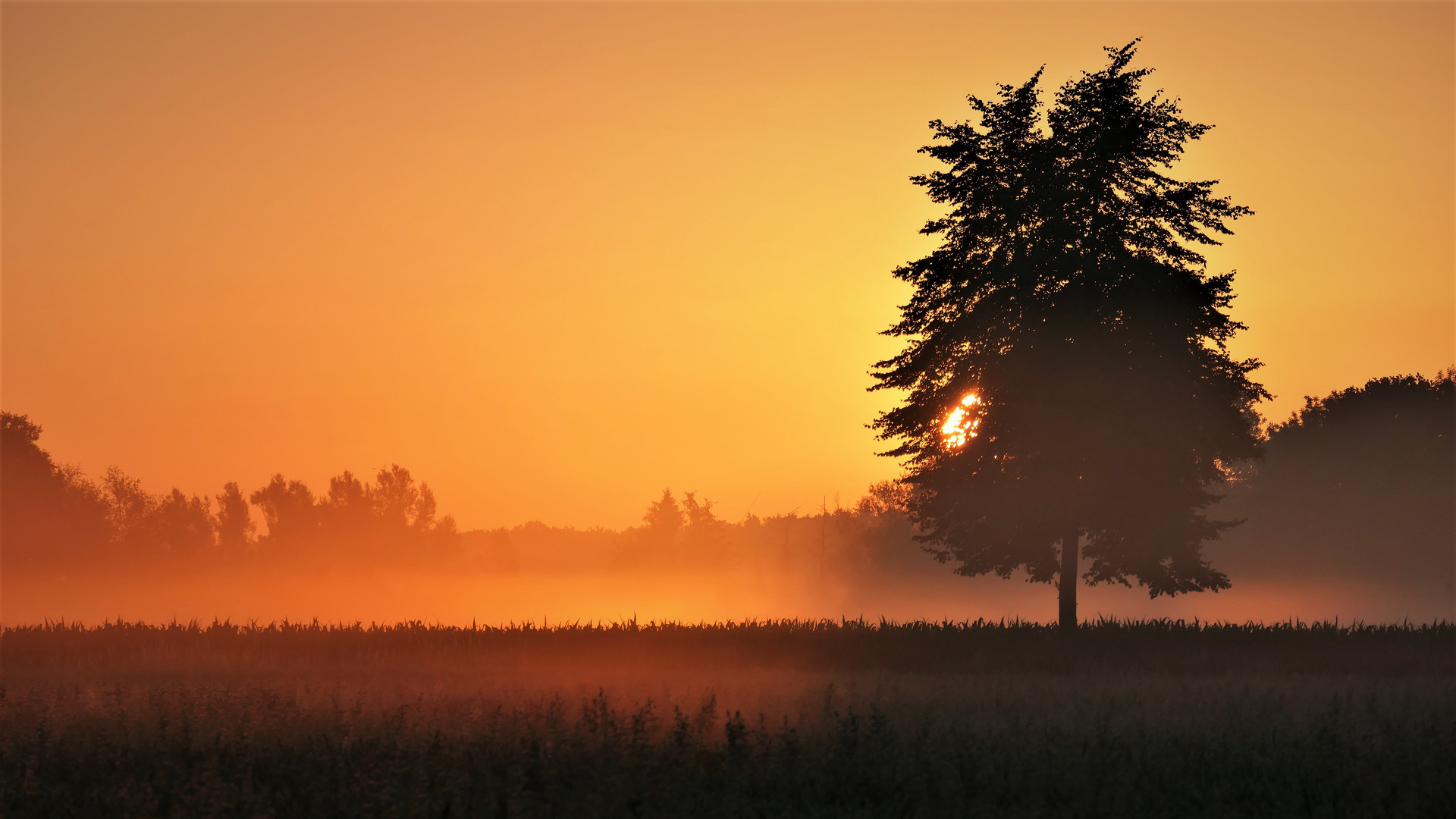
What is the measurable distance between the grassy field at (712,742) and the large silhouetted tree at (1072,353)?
6273mm

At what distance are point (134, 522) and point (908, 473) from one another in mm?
76686

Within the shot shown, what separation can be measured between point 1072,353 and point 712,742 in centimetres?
1646

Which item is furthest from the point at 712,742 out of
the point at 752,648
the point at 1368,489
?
the point at 1368,489

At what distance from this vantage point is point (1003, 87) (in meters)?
26.3

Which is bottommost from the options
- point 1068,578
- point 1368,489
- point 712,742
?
point 712,742

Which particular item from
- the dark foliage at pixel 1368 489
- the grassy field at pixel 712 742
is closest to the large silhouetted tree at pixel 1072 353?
the grassy field at pixel 712 742

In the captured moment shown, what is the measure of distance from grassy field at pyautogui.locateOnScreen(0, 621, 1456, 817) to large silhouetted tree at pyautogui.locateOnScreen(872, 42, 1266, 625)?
20.6 feet

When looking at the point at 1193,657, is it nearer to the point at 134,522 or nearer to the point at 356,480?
the point at 134,522

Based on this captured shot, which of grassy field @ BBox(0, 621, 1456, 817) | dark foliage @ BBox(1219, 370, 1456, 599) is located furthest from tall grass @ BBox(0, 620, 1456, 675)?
dark foliage @ BBox(1219, 370, 1456, 599)

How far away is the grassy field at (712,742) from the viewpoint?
31.6 ft

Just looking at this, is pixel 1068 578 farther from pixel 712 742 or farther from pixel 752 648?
pixel 712 742

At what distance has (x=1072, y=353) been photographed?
2509cm

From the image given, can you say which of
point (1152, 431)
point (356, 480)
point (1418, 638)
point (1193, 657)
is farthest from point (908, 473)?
point (356, 480)

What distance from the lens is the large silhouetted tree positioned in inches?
987
